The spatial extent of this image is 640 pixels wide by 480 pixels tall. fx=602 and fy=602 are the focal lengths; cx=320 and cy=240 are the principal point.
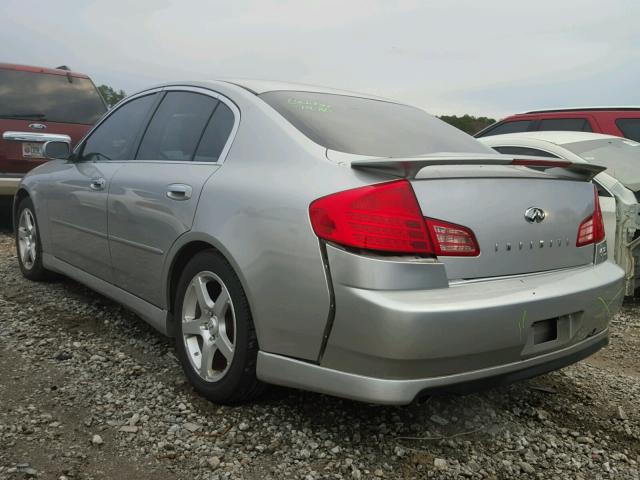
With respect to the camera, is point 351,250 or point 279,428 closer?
point 351,250

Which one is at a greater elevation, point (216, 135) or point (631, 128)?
point (216, 135)

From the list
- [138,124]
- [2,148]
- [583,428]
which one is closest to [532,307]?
[583,428]

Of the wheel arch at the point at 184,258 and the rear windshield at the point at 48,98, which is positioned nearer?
the wheel arch at the point at 184,258

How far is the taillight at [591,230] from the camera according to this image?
105 inches

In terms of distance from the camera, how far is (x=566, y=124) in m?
7.17

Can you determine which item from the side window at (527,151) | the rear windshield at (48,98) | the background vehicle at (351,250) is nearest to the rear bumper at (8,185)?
the rear windshield at (48,98)

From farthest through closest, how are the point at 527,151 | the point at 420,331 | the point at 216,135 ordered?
the point at 527,151 → the point at 216,135 → the point at 420,331

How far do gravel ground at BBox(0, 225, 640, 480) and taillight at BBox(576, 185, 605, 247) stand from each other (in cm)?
84

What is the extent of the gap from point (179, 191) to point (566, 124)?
5.70m

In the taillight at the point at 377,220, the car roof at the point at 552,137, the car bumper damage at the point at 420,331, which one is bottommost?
the car bumper damage at the point at 420,331

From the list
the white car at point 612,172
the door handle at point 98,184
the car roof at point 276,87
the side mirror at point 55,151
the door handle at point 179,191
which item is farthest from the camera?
the white car at point 612,172

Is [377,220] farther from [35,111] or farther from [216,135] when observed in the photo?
[35,111]

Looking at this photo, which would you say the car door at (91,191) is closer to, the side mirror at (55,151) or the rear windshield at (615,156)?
the side mirror at (55,151)

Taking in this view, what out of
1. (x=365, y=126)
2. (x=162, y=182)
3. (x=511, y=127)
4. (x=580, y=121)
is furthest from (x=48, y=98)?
(x=580, y=121)
